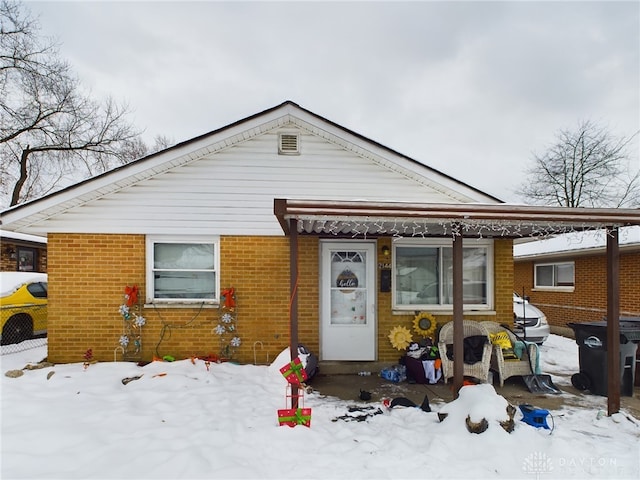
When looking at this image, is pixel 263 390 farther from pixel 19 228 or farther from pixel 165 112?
pixel 165 112

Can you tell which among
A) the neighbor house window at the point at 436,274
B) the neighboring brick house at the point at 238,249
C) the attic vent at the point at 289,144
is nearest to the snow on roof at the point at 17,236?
the neighboring brick house at the point at 238,249

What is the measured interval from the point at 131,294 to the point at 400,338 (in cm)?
513

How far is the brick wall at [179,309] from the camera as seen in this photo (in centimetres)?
629

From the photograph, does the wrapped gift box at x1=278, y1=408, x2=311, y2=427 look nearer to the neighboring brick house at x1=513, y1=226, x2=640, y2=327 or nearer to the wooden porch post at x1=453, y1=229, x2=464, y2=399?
the wooden porch post at x1=453, y1=229, x2=464, y2=399

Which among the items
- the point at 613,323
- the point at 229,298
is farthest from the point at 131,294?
the point at 613,323

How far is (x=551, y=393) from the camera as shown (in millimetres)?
5445

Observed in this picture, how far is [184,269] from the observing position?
655cm

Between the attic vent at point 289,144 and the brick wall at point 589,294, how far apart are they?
385 inches

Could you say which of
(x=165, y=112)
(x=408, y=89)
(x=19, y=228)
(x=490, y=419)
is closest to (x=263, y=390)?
(x=490, y=419)

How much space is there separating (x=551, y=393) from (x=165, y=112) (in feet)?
93.1

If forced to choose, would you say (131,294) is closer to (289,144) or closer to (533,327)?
(289,144)

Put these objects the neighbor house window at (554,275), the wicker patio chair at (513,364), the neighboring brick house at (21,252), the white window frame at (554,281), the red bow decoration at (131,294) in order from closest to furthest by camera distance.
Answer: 1. the wicker patio chair at (513,364)
2. the red bow decoration at (131,294)
3. the neighboring brick house at (21,252)
4. the white window frame at (554,281)
5. the neighbor house window at (554,275)

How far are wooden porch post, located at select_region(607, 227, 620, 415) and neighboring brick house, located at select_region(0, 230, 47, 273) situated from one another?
14165mm

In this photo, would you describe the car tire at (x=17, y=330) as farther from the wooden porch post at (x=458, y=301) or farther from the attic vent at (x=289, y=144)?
the wooden porch post at (x=458, y=301)
